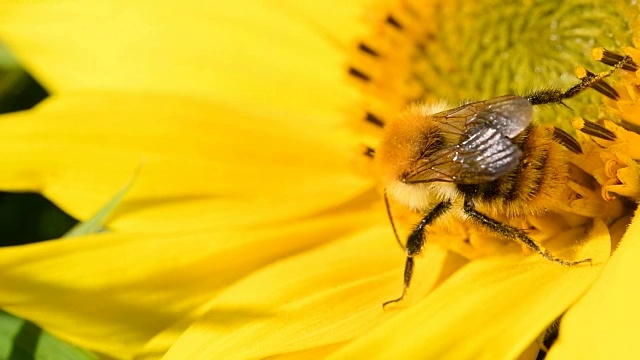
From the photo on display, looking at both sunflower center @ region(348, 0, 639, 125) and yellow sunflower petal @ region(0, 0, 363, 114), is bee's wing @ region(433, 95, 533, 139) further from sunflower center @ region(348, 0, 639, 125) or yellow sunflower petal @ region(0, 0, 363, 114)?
yellow sunflower petal @ region(0, 0, 363, 114)

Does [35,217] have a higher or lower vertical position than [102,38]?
lower

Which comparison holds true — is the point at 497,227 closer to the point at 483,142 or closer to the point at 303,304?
the point at 483,142

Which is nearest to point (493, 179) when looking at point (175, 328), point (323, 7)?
point (175, 328)

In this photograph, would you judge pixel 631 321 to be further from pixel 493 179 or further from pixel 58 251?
pixel 58 251

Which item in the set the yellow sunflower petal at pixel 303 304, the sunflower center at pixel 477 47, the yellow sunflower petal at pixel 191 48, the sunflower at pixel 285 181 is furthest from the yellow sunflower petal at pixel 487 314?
the yellow sunflower petal at pixel 191 48

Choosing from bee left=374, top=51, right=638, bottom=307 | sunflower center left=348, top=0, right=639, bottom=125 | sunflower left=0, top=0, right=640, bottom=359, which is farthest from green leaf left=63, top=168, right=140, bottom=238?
sunflower center left=348, top=0, right=639, bottom=125

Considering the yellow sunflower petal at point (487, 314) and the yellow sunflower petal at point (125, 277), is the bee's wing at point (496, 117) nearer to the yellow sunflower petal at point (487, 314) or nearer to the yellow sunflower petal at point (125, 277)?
the yellow sunflower petal at point (487, 314)
